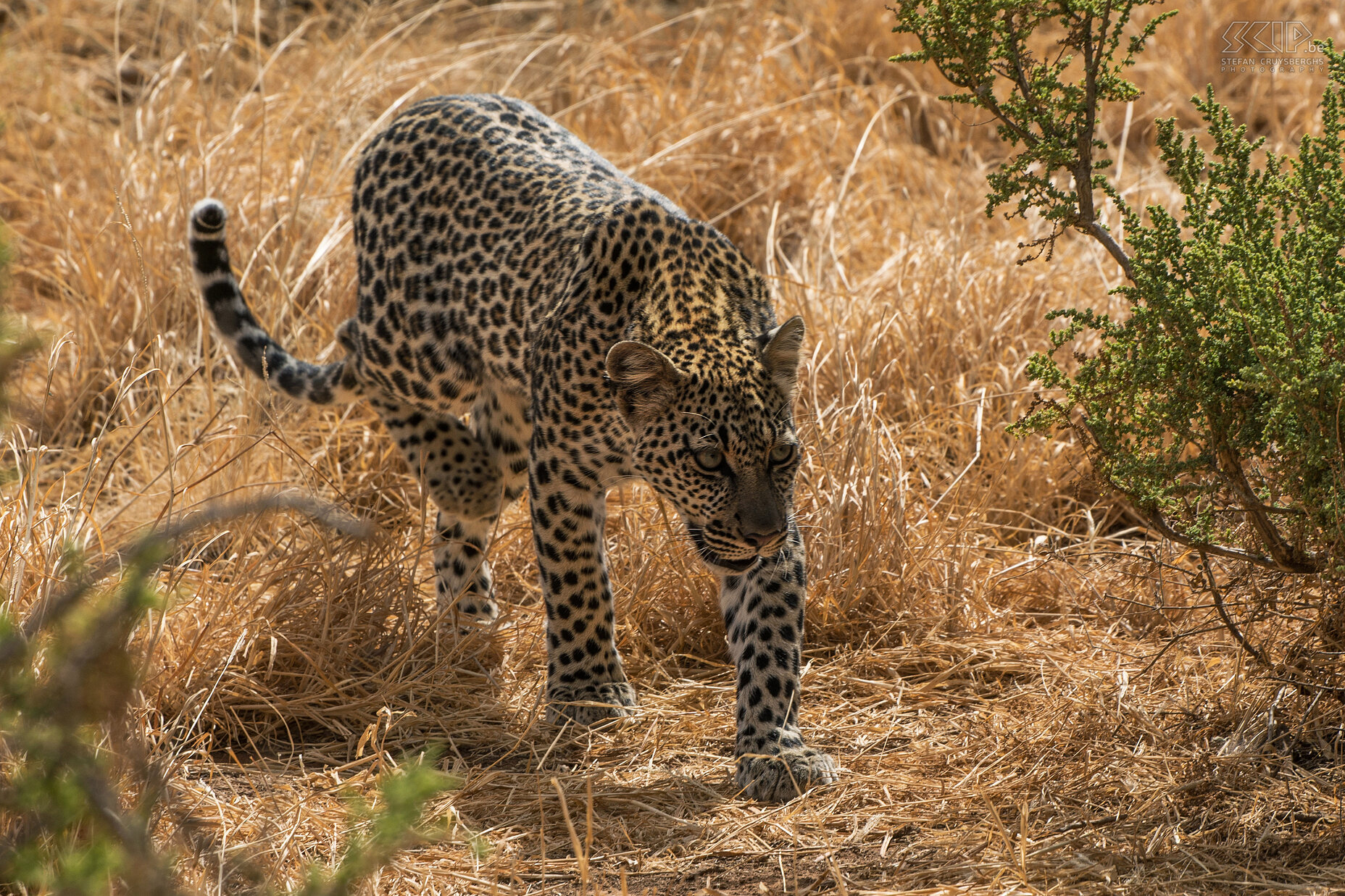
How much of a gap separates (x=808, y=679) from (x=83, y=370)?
A: 385 centimetres

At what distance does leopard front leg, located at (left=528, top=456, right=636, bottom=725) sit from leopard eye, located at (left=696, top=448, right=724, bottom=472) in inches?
23.3

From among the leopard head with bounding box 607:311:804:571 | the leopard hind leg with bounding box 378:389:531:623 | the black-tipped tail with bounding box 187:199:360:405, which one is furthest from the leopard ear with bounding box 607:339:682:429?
the black-tipped tail with bounding box 187:199:360:405

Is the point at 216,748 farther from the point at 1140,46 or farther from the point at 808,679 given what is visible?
the point at 1140,46

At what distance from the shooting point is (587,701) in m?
4.78

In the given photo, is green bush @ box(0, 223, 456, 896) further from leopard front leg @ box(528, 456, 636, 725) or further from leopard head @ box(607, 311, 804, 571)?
leopard front leg @ box(528, 456, 636, 725)

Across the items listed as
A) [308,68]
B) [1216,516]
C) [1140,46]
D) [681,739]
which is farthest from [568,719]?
[308,68]

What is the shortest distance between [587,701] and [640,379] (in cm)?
118

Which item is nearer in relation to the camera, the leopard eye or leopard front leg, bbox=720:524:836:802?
the leopard eye

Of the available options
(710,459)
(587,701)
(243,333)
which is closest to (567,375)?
(710,459)

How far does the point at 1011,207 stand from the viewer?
8.02 m

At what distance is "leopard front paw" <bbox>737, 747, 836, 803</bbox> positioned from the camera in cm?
426

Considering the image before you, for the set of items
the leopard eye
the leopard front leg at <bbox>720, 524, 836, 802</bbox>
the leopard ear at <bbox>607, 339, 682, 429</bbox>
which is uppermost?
the leopard ear at <bbox>607, 339, 682, 429</bbox>

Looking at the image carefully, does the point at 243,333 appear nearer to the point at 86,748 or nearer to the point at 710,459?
the point at 710,459

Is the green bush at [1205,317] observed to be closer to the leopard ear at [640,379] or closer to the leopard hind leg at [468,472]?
the leopard ear at [640,379]
